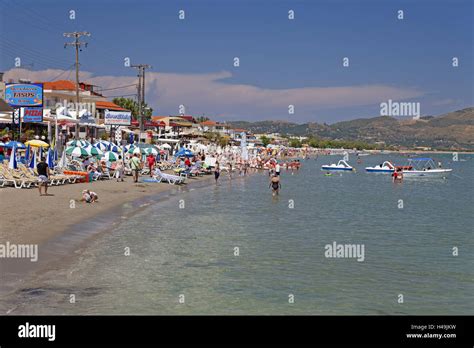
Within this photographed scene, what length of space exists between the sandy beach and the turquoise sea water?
146 centimetres

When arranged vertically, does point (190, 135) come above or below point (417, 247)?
above

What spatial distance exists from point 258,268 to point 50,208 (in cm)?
935

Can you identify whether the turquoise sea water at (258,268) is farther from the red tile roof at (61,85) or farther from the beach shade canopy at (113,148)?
the red tile roof at (61,85)

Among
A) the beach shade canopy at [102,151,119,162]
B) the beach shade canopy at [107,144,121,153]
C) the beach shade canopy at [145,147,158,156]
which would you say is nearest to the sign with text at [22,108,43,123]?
the beach shade canopy at [102,151,119,162]

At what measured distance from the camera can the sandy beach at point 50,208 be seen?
14.9 meters

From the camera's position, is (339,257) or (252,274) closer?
(252,274)

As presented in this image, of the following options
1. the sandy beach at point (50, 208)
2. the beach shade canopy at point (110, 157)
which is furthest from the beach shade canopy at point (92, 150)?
the sandy beach at point (50, 208)

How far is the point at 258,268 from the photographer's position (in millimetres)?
13391

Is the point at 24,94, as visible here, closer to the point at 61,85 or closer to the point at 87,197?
the point at 87,197

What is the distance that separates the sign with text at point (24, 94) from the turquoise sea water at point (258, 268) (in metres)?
12.8

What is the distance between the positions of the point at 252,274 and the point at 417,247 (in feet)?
23.4
